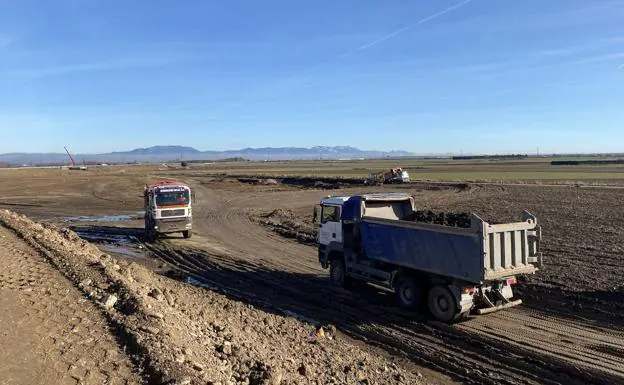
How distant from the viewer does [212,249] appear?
23859 mm

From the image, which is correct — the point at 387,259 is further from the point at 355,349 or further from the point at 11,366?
the point at 11,366

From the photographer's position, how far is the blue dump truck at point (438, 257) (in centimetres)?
1187

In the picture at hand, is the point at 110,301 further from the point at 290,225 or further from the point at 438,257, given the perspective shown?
the point at 290,225

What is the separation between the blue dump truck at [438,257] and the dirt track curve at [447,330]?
0.48m

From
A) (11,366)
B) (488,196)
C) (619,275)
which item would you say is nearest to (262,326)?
(11,366)

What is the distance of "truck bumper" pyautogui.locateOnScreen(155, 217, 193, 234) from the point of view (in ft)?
84.3

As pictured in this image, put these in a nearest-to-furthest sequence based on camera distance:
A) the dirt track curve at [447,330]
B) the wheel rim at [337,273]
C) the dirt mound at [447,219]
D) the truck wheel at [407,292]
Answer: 1. the dirt track curve at [447,330]
2. the truck wheel at [407,292]
3. the dirt mound at [447,219]
4. the wheel rim at [337,273]

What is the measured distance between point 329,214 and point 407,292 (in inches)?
160

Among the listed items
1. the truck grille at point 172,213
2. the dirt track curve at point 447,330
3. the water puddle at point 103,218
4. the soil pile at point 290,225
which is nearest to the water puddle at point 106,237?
the truck grille at point 172,213

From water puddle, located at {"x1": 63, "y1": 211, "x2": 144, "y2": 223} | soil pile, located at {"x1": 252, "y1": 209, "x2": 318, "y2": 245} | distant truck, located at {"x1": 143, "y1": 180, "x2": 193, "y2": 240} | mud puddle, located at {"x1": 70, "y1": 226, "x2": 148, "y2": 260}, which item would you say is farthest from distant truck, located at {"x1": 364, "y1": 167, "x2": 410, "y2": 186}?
distant truck, located at {"x1": 143, "y1": 180, "x2": 193, "y2": 240}

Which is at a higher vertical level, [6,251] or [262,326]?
[6,251]

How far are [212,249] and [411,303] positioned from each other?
12.5m

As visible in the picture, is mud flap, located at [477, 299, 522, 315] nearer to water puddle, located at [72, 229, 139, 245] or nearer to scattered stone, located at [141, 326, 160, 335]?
scattered stone, located at [141, 326, 160, 335]

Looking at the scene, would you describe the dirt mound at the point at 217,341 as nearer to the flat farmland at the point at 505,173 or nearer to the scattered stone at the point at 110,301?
the scattered stone at the point at 110,301
